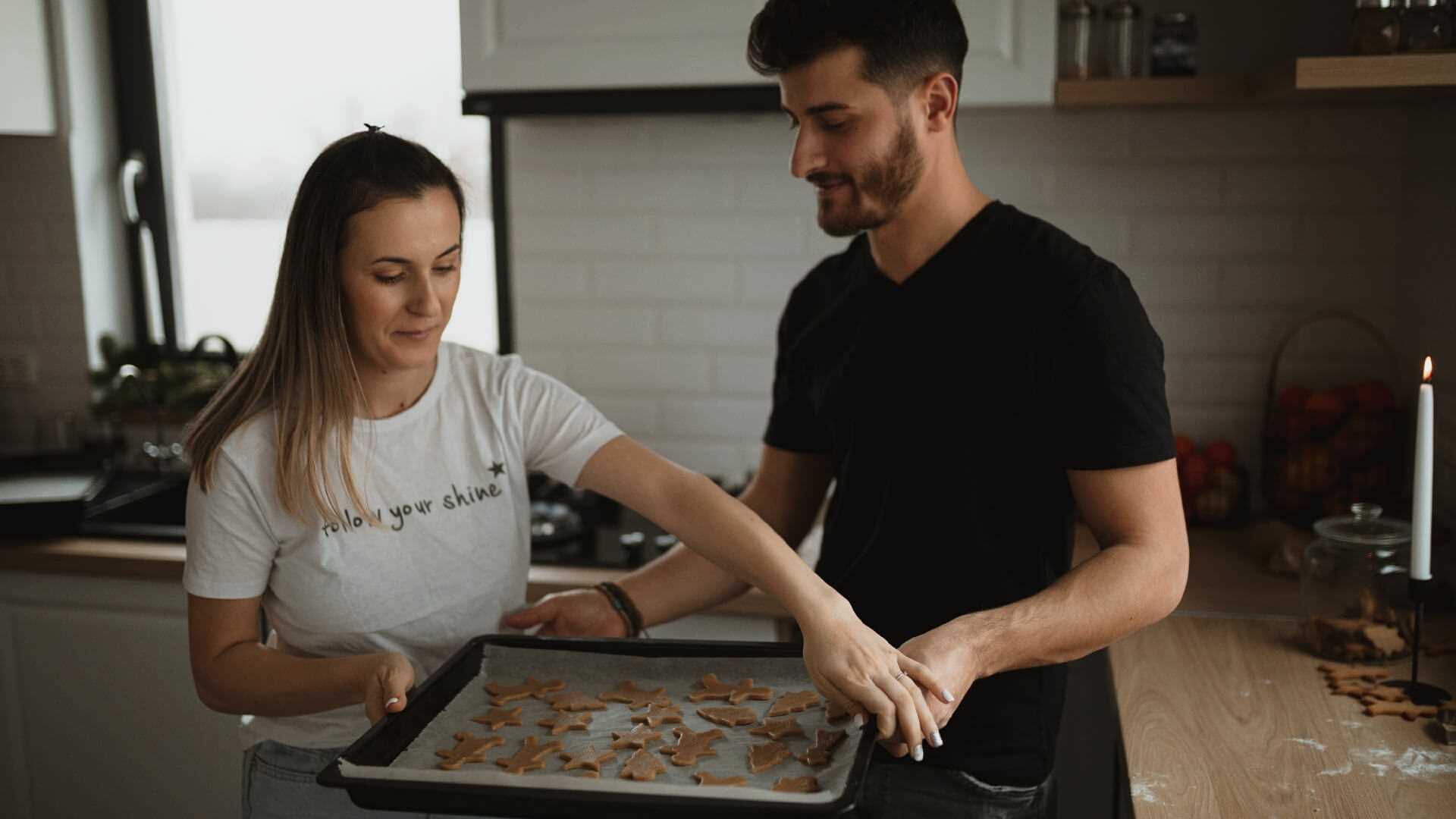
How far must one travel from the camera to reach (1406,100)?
7.93 feet

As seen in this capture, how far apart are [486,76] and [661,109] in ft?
1.14

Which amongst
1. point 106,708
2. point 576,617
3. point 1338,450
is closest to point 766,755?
point 576,617

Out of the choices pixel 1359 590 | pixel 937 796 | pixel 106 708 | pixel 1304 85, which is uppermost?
pixel 1304 85

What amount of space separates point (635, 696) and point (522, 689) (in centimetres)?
13

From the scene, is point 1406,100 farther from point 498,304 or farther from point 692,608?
point 498,304

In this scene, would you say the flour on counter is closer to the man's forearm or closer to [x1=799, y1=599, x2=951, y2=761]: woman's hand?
the man's forearm

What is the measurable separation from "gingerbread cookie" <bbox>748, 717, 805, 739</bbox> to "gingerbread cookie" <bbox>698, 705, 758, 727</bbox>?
0.02 meters

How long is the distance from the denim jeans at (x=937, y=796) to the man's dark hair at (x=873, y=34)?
2.73 ft

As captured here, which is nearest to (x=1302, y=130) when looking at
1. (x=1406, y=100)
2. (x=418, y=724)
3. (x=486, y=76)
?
(x=1406, y=100)

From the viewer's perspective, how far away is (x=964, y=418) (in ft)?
5.00

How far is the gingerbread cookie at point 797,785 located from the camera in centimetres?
121

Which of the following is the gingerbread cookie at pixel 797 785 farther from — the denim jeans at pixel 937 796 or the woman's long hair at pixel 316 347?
the woman's long hair at pixel 316 347

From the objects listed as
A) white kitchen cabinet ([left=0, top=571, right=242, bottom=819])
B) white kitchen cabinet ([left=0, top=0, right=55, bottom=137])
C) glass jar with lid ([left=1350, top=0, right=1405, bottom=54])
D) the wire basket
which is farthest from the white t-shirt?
white kitchen cabinet ([left=0, top=0, right=55, bottom=137])

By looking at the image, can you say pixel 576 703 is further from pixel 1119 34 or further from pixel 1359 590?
pixel 1119 34
